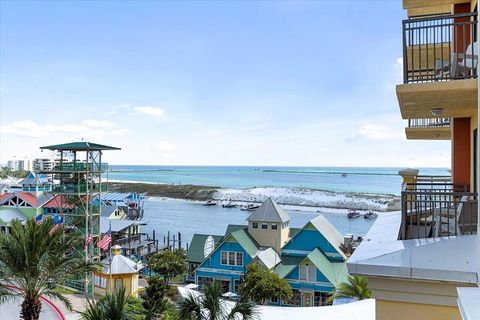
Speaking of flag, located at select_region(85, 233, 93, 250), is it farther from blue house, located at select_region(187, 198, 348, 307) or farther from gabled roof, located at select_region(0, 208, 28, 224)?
gabled roof, located at select_region(0, 208, 28, 224)

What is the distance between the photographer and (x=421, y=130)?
1057cm

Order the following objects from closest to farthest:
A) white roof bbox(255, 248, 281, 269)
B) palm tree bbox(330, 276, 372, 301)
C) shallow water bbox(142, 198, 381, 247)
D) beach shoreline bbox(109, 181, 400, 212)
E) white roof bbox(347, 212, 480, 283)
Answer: white roof bbox(347, 212, 480, 283) < palm tree bbox(330, 276, 372, 301) < white roof bbox(255, 248, 281, 269) < shallow water bbox(142, 198, 381, 247) < beach shoreline bbox(109, 181, 400, 212)

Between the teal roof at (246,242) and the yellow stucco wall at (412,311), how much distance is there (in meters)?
22.3

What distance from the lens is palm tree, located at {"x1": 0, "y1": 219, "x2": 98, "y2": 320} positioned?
36.1 feet

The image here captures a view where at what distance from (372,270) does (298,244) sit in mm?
22545

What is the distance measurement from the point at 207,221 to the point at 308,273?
1413 inches

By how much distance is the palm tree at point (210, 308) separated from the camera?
27.4ft

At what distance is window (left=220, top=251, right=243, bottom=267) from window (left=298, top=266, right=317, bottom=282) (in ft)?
13.7

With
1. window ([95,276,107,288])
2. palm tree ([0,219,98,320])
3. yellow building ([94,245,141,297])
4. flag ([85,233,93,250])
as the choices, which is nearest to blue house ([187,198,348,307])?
yellow building ([94,245,141,297])

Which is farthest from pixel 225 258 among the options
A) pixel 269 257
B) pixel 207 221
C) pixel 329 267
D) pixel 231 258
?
pixel 207 221

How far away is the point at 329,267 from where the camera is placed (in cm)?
2417

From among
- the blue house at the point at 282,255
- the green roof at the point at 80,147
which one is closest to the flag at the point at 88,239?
the green roof at the point at 80,147

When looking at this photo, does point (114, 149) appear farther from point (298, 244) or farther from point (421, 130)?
point (421, 130)

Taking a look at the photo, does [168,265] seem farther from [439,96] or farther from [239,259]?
[439,96]
